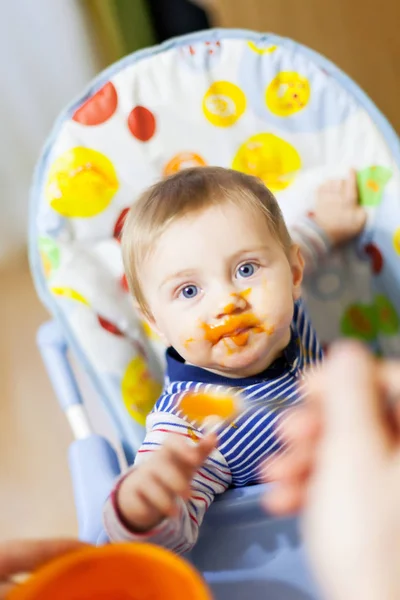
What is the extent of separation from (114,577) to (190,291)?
0.73 ft

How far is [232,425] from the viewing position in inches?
19.7

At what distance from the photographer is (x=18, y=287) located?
1201 millimetres

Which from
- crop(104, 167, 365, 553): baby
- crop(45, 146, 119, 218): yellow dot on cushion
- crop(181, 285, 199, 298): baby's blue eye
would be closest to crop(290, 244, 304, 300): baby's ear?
crop(104, 167, 365, 553): baby

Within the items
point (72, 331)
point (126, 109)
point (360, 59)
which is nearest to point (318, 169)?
point (126, 109)

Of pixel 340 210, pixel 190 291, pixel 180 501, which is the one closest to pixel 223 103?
pixel 340 210

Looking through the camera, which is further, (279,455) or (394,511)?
(279,455)

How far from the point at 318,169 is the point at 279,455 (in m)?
0.33

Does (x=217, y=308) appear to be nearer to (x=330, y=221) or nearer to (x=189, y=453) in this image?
(x=189, y=453)

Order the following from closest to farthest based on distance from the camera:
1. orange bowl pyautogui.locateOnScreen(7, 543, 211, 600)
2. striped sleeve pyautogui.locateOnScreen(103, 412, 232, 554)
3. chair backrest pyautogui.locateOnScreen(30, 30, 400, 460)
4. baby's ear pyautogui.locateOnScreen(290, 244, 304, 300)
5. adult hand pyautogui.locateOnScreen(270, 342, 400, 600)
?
adult hand pyautogui.locateOnScreen(270, 342, 400, 600), orange bowl pyautogui.locateOnScreen(7, 543, 211, 600), striped sleeve pyautogui.locateOnScreen(103, 412, 232, 554), baby's ear pyautogui.locateOnScreen(290, 244, 304, 300), chair backrest pyautogui.locateOnScreen(30, 30, 400, 460)

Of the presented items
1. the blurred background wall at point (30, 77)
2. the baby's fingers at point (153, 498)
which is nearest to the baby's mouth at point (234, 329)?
the baby's fingers at point (153, 498)

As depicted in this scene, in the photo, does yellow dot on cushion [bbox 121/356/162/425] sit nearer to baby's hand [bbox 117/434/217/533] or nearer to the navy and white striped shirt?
the navy and white striped shirt

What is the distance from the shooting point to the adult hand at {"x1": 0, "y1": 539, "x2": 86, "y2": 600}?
13.3 inches

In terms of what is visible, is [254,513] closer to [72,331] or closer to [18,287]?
[72,331]

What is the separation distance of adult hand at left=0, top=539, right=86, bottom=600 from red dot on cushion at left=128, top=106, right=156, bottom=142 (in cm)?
44
